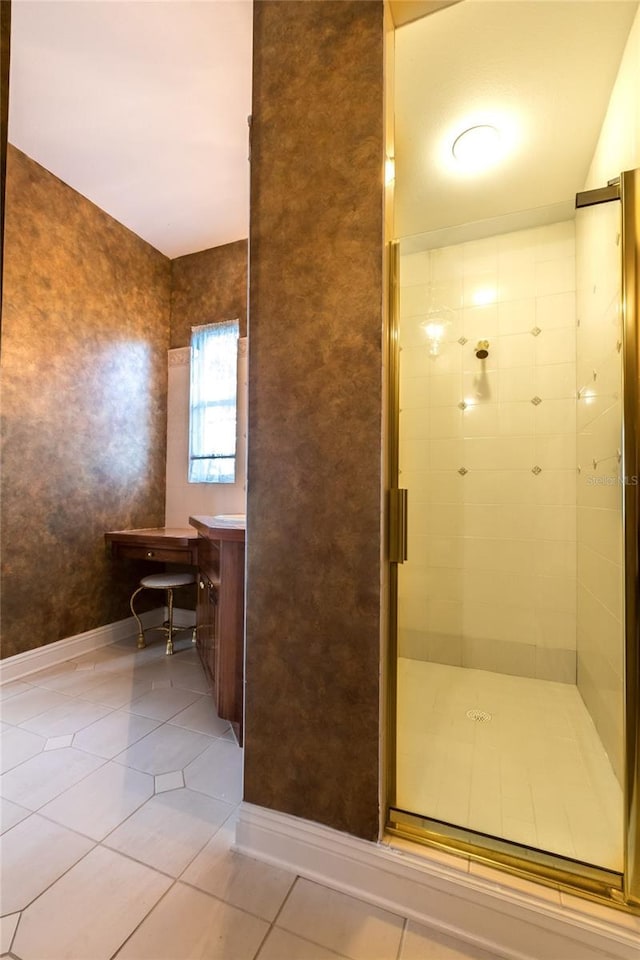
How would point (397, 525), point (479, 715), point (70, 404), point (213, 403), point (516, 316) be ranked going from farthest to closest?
point (213, 403) → point (70, 404) → point (516, 316) → point (479, 715) → point (397, 525)

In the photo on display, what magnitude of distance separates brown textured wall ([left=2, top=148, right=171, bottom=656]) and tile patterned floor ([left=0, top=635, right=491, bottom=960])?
839mm

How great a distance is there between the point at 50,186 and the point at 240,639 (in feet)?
9.65

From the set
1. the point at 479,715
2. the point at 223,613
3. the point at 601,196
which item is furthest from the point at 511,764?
the point at 601,196

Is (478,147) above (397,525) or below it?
above

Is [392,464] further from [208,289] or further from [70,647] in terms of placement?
[208,289]

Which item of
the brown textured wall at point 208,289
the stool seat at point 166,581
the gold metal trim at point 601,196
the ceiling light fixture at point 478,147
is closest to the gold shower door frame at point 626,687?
the gold metal trim at point 601,196

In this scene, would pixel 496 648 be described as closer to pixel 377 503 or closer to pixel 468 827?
pixel 468 827

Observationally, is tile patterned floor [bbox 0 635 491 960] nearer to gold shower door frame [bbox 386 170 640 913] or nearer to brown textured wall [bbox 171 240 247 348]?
gold shower door frame [bbox 386 170 640 913]

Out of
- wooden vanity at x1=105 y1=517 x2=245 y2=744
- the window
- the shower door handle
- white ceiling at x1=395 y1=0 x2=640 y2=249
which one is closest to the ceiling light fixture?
white ceiling at x1=395 y1=0 x2=640 y2=249

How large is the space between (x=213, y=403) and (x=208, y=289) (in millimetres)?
944

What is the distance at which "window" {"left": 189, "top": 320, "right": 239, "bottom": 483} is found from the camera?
3072 mm

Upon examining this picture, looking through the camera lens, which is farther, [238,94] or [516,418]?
[516,418]

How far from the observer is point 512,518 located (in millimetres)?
2352

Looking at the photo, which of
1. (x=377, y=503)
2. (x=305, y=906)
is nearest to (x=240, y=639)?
(x=305, y=906)
